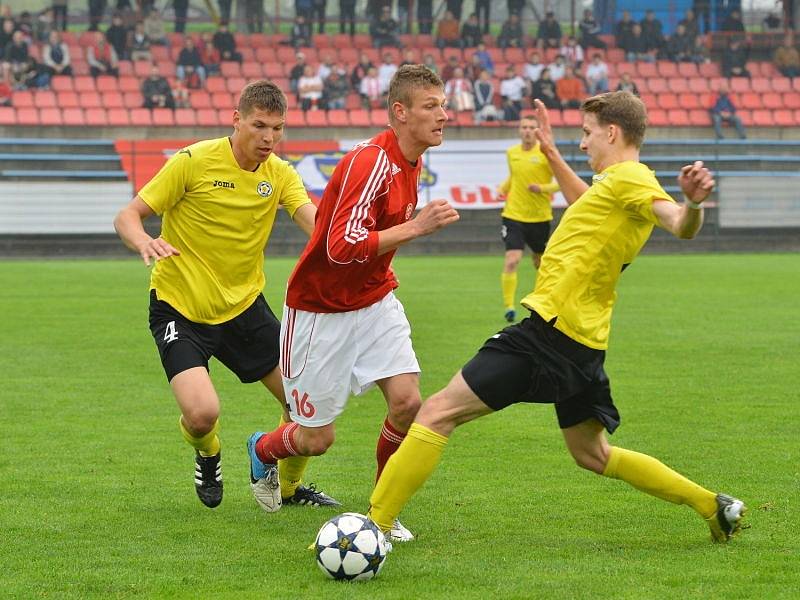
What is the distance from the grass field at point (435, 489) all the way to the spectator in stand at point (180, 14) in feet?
67.2

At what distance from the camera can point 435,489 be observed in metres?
6.62

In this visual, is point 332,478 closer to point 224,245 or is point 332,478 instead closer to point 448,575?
point 224,245

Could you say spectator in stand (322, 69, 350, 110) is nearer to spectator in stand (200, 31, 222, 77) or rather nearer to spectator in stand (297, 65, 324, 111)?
spectator in stand (297, 65, 324, 111)

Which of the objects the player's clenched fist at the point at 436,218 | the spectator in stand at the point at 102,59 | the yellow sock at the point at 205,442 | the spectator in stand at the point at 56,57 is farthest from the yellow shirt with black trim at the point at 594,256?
the spectator in stand at the point at 102,59

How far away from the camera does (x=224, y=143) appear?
6523 mm

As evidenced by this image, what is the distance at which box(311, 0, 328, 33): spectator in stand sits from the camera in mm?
32469

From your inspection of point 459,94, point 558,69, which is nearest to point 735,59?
point 558,69

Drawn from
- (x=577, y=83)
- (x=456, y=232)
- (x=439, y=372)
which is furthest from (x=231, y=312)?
(x=577, y=83)

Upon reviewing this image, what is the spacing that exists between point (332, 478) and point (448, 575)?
81.3 inches

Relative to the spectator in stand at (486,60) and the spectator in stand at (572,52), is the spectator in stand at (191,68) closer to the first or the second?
the spectator in stand at (486,60)

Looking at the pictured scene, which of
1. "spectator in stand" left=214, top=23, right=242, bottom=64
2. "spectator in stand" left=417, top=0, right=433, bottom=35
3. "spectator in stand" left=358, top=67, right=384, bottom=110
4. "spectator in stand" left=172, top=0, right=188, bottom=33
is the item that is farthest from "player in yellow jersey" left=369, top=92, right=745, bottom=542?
"spectator in stand" left=172, top=0, right=188, bottom=33

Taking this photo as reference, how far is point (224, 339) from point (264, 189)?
0.81 m

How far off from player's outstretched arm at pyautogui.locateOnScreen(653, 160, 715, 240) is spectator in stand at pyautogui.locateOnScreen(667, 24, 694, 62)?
29.6 meters

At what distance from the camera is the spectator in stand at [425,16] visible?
1299 inches
